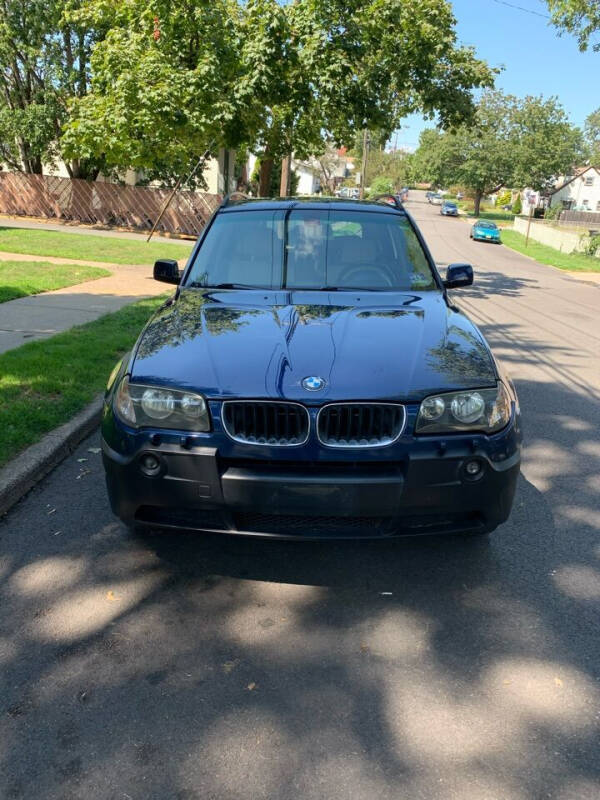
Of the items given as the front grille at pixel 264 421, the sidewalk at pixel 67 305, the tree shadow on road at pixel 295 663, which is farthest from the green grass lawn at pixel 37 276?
the front grille at pixel 264 421

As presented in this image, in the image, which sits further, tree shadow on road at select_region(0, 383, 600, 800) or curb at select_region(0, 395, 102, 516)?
curb at select_region(0, 395, 102, 516)

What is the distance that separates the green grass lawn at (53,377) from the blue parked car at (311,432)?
171 cm

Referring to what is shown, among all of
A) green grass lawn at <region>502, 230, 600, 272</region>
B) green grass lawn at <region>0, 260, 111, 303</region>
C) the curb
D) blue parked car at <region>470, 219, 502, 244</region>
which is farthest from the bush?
the curb

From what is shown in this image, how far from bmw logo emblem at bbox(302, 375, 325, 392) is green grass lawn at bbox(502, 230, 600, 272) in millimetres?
25115

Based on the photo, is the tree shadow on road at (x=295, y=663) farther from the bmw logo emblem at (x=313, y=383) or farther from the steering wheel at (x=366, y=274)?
the steering wheel at (x=366, y=274)

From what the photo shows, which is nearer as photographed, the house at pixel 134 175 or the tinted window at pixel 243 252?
the tinted window at pixel 243 252

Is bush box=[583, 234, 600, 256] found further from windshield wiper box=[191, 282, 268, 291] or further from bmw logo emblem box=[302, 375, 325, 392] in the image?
bmw logo emblem box=[302, 375, 325, 392]

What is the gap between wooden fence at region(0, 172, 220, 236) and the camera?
88.1 ft

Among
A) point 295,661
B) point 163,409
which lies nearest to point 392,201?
point 163,409

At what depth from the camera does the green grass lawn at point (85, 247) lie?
16203 millimetres

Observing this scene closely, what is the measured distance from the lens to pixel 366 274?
14.8ft

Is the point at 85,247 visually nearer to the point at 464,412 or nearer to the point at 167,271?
the point at 167,271

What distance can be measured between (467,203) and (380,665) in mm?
112987

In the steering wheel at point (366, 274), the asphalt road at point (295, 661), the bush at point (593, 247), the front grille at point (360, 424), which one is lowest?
the bush at point (593, 247)
